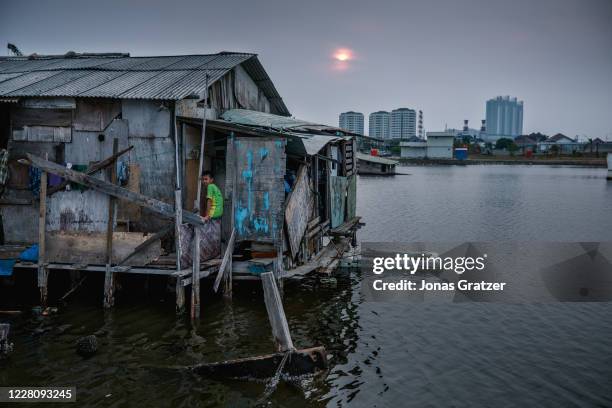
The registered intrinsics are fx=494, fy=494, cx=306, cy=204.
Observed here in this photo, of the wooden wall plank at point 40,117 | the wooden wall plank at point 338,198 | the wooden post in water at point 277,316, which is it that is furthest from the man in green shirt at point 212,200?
the wooden wall plank at point 338,198

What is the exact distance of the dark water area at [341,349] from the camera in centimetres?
945

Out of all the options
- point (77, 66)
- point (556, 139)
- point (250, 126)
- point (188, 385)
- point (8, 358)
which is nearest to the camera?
point (188, 385)

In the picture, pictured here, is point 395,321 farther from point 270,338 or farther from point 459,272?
point 459,272

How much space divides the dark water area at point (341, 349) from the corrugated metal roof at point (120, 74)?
581 centimetres

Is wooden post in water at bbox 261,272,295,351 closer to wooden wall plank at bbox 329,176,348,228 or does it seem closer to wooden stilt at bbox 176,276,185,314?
wooden stilt at bbox 176,276,185,314

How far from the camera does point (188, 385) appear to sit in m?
9.48

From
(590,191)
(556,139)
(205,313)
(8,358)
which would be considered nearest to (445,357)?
(205,313)

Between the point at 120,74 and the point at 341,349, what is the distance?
1134 cm

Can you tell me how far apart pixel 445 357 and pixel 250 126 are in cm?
788

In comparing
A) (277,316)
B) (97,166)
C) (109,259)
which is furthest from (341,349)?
(97,166)

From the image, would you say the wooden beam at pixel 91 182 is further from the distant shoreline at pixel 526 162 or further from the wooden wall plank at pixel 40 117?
the distant shoreline at pixel 526 162

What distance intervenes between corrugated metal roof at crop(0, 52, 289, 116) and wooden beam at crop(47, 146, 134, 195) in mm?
1592

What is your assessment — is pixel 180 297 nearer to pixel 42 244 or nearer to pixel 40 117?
pixel 42 244

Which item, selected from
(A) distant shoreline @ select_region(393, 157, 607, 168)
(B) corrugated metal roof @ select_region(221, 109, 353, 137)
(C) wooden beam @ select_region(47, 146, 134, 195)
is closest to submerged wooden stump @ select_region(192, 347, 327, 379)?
(B) corrugated metal roof @ select_region(221, 109, 353, 137)
